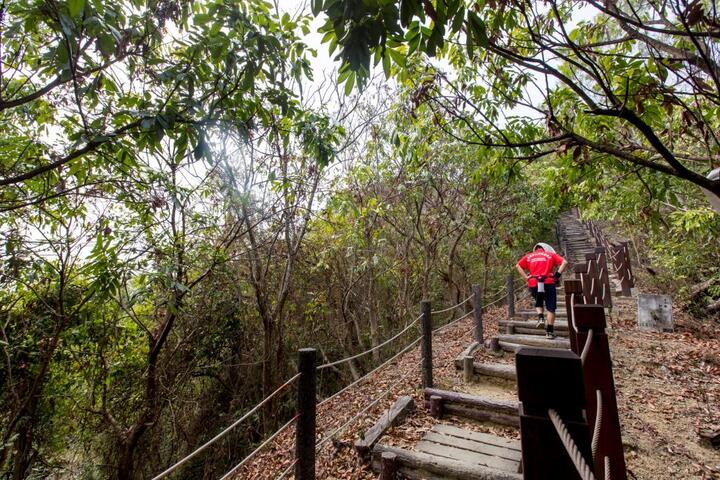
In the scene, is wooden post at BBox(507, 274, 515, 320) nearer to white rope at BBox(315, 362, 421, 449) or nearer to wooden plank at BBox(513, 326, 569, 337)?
wooden plank at BBox(513, 326, 569, 337)

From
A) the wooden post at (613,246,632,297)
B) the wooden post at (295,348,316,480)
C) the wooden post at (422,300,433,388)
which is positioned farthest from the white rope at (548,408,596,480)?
the wooden post at (613,246,632,297)

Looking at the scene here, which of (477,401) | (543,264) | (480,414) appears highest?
(543,264)

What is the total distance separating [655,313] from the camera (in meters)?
6.88

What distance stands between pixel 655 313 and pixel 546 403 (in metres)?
7.92

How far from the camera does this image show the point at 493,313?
10031mm

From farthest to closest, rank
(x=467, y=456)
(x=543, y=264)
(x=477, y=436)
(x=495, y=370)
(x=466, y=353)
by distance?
(x=543, y=264) → (x=466, y=353) → (x=495, y=370) → (x=477, y=436) → (x=467, y=456)

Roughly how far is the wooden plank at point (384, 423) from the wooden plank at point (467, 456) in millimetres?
395

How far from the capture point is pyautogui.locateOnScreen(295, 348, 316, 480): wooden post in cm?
264

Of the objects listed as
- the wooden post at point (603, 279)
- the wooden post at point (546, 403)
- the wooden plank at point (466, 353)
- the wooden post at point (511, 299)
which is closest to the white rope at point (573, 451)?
the wooden post at point (546, 403)

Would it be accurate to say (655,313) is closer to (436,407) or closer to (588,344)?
(436,407)

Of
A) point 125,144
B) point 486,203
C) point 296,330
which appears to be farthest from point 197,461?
point 486,203

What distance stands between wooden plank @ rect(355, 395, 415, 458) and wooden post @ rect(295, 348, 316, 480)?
98 cm

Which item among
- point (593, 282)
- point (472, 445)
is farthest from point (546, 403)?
point (593, 282)

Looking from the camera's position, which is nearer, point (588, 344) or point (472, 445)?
point (588, 344)
